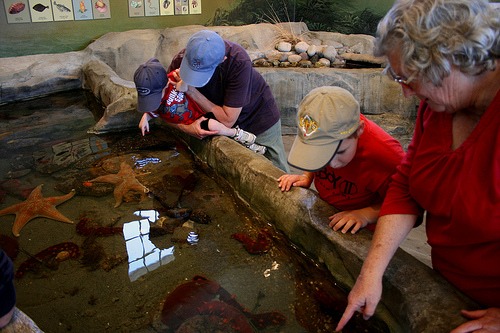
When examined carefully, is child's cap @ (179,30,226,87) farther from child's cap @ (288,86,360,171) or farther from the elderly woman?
the elderly woman

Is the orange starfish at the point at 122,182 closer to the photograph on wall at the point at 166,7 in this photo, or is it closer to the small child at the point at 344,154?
the small child at the point at 344,154

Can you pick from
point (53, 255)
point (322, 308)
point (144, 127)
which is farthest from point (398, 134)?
point (53, 255)

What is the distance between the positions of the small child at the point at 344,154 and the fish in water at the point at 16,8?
7.05m

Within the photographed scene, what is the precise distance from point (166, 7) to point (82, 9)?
1.74 meters

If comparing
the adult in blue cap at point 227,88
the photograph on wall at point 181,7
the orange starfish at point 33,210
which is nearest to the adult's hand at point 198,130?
the adult in blue cap at point 227,88

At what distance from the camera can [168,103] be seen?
3404mm

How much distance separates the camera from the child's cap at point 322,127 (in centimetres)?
183

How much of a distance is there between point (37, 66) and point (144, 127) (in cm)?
411

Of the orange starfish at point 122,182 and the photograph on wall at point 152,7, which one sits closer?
the orange starfish at point 122,182

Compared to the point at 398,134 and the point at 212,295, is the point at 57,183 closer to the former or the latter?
the point at 212,295

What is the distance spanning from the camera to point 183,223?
113 inches

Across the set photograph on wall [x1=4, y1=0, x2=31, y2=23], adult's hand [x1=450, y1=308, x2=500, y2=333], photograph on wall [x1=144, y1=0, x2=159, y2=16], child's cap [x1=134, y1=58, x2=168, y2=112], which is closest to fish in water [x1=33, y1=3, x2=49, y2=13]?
photograph on wall [x1=4, y1=0, x2=31, y2=23]

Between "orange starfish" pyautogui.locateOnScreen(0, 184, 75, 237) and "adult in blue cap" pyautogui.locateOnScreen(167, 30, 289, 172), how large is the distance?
1248 millimetres

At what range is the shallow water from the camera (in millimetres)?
2127
